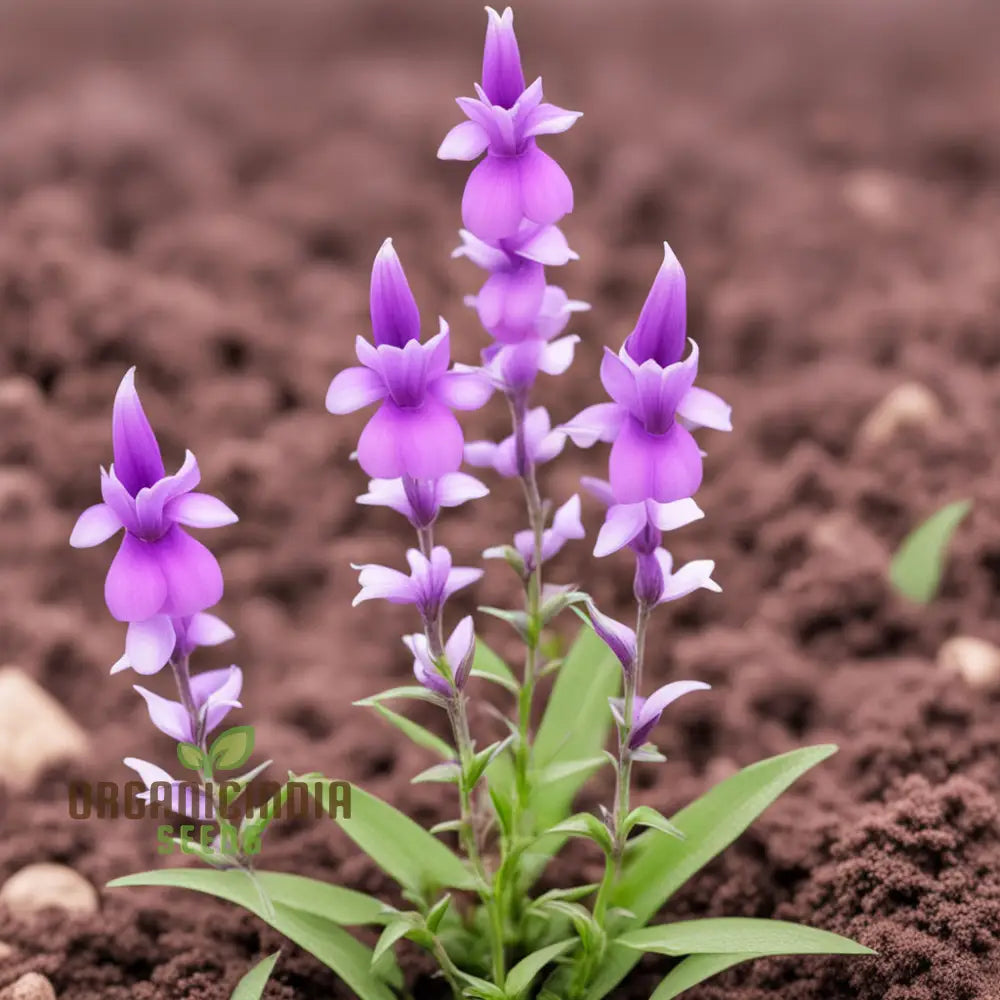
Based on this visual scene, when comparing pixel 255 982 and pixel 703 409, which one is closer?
pixel 703 409

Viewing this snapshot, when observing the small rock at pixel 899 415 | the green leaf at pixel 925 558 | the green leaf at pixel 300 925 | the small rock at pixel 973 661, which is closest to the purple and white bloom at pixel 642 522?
the green leaf at pixel 300 925

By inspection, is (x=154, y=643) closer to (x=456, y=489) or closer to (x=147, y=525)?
(x=147, y=525)

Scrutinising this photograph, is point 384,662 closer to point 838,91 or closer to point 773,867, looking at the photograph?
point 773,867

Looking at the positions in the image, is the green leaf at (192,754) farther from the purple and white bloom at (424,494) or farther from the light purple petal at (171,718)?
the purple and white bloom at (424,494)

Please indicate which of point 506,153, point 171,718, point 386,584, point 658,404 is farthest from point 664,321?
point 171,718

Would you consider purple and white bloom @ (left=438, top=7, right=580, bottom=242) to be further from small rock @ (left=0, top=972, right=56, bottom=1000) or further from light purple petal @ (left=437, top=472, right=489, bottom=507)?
small rock @ (left=0, top=972, right=56, bottom=1000)
